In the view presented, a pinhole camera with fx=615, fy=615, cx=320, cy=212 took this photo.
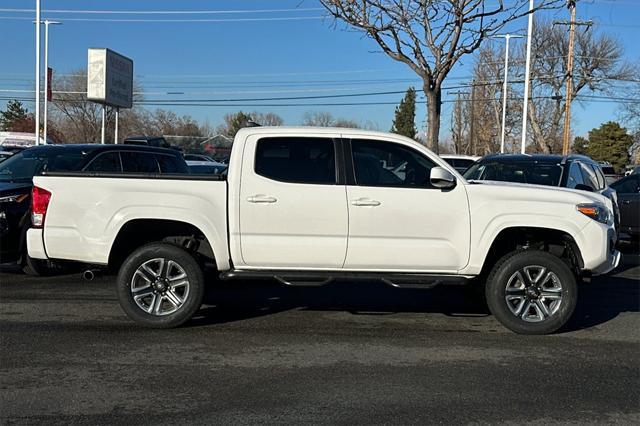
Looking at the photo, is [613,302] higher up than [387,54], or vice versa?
[387,54]

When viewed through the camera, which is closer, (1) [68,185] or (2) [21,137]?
(1) [68,185]

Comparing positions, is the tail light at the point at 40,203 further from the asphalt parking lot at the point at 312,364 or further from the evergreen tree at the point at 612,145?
the evergreen tree at the point at 612,145

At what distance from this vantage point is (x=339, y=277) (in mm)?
6094

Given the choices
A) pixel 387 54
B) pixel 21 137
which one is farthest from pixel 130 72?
pixel 387 54

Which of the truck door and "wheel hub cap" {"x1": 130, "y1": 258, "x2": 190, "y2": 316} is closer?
the truck door

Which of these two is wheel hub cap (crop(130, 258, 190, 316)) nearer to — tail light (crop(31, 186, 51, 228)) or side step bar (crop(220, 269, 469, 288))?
side step bar (crop(220, 269, 469, 288))

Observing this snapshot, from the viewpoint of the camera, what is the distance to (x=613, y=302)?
7918mm

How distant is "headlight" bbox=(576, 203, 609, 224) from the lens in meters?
6.11

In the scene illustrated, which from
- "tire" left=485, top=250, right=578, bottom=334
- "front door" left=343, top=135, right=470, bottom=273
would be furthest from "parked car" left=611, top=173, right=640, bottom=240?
"front door" left=343, top=135, right=470, bottom=273

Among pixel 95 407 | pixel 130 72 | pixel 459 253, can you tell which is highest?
pixel 130 72

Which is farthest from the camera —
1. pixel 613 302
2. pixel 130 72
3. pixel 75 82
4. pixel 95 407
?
pixel 75 82

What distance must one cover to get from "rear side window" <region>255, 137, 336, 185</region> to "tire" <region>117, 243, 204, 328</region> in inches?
47.6

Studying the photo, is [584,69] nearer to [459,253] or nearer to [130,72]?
[130,72]

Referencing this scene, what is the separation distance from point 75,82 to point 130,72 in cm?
2647
